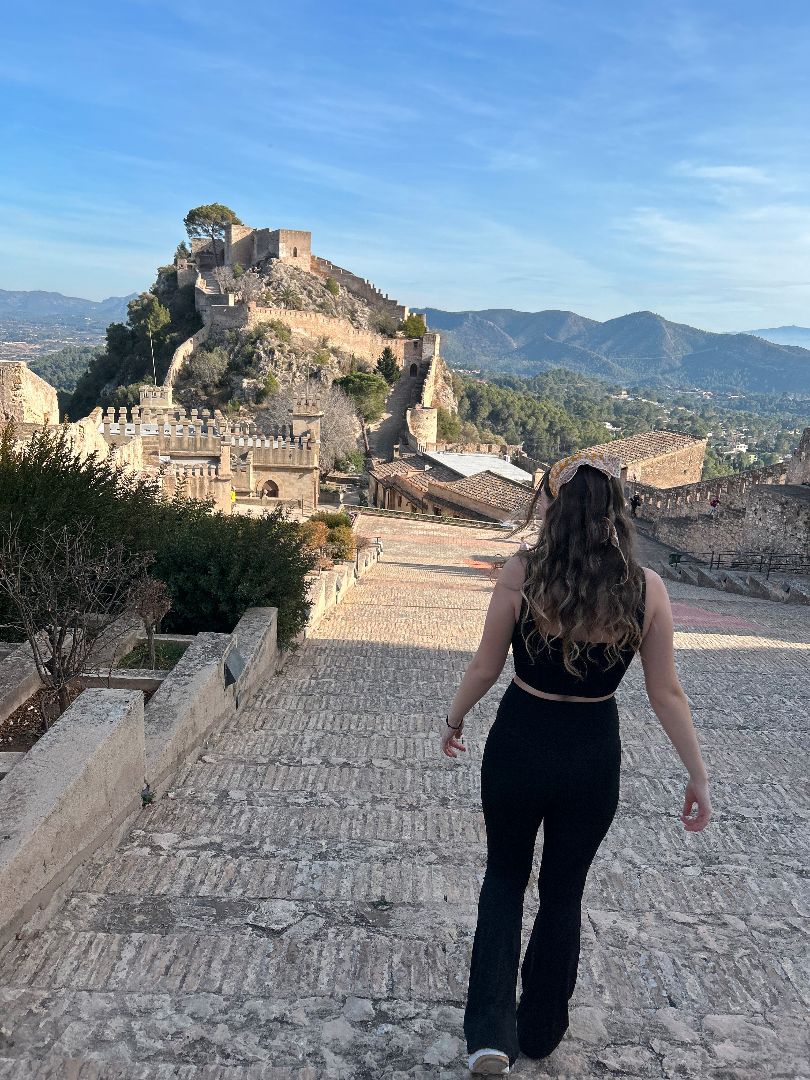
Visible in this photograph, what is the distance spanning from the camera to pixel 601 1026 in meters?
2.58

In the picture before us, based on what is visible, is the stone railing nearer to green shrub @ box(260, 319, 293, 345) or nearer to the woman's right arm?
the woman's right arm

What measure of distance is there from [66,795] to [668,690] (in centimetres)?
233

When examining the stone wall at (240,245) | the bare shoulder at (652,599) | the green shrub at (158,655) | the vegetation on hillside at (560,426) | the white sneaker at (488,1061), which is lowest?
the vegetation on hillside at (560,426)

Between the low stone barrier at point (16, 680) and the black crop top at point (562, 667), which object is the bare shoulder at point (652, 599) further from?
the low stone barrier at point (16, 680)

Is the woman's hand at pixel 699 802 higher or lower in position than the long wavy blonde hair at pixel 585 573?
lower

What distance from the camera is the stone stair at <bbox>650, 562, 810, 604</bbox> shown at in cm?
1435

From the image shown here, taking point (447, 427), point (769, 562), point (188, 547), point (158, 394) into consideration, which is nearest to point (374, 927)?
point (188, 547)

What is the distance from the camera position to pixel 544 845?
7.93 ft

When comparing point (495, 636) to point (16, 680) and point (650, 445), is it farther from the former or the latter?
point (650, 445)

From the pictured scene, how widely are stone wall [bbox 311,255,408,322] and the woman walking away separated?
2240 inches

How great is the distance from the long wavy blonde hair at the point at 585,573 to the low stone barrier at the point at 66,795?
6.55ft

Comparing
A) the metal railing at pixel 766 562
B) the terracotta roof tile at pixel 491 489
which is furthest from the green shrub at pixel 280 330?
the metal railing at pixel 766 562

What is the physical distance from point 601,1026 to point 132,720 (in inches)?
95.2

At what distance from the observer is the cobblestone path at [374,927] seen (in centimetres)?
239
